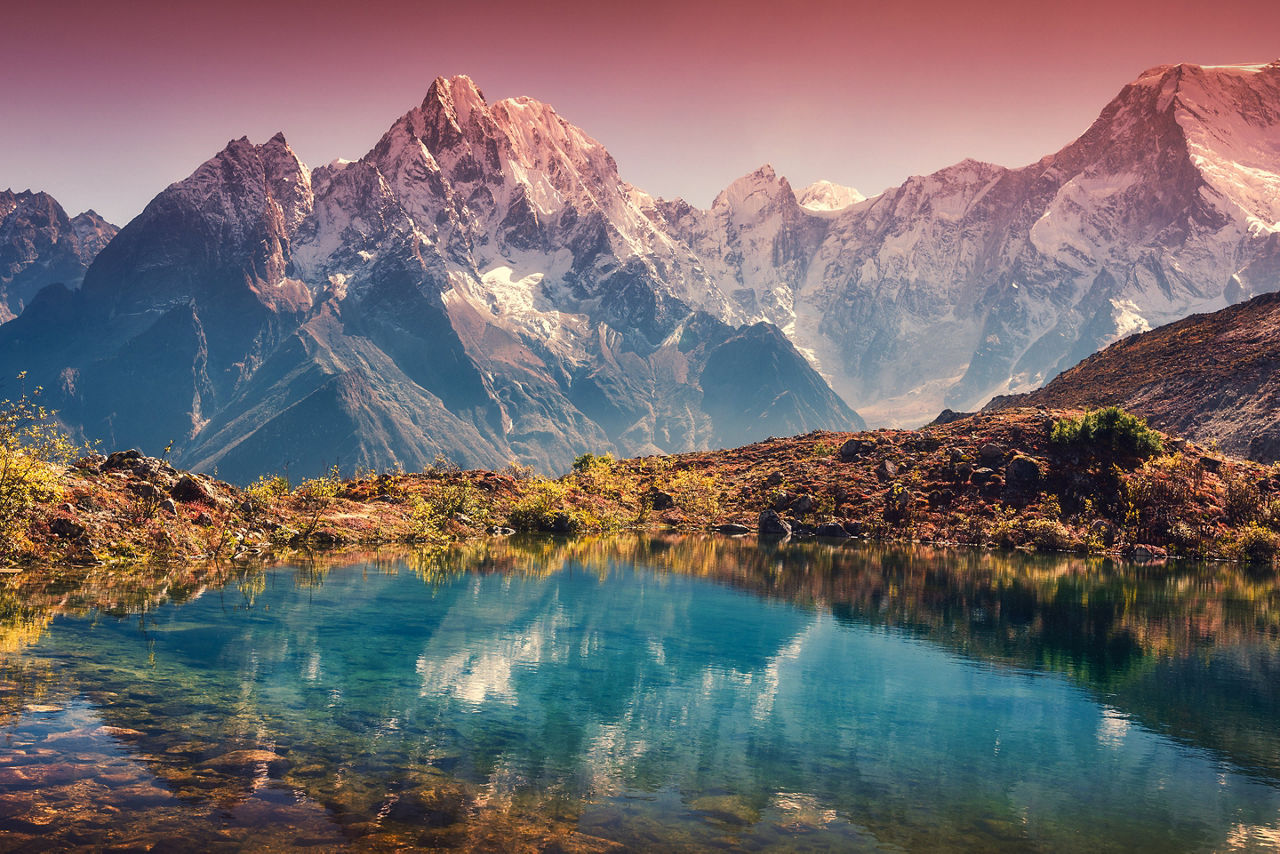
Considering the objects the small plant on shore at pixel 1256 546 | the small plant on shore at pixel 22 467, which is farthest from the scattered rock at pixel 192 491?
the small plant on shore at pixel 1256 546

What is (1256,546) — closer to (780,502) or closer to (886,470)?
(886,470)

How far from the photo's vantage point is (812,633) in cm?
3284

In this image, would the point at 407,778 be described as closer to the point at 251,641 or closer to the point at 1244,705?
the point at 251,641

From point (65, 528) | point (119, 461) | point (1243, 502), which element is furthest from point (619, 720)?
point (1243, 502)

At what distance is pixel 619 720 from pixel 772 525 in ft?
181

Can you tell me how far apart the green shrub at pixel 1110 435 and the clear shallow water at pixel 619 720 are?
33768 mm

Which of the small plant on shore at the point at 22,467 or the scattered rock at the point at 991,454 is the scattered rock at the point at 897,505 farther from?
the small plant on shore at the point at 22,467

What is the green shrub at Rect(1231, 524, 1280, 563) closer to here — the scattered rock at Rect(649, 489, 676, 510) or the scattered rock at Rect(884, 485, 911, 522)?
the scattered rock at Rect(884, 485, 911, 522)

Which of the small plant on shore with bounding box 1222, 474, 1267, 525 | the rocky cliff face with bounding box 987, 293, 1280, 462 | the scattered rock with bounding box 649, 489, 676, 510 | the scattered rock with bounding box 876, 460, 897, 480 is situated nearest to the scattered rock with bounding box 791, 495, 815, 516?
the scattered rock with bounding box 876, 460, 897, 480

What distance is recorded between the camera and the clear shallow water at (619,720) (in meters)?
14.8

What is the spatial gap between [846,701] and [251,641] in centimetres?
1955

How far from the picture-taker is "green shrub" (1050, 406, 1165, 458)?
70062 millimetres

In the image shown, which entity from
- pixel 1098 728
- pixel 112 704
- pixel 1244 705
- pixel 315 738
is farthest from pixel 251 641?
pixel 1244 705

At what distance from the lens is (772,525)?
7488cm
